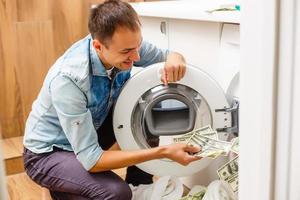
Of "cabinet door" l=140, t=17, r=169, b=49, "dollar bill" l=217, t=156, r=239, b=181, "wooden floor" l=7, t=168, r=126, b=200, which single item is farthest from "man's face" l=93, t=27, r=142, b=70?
"wooden floor" l=7, t=168, r=126, b=200

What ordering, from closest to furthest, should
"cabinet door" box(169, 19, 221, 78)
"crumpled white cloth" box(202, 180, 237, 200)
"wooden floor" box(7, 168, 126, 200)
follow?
1. "crumpled white cloth" box(202, 180, 237, 200)
2. "cabinet door" box(169, 19, 221, 78)
3. "wooden floor" box(7, 168, 126, 200)

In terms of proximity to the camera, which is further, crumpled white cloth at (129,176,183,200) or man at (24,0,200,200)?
crumpled white cloth at (129,176,183,200)

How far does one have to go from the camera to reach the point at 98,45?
1.39 metres

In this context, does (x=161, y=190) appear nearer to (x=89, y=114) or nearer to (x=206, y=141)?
(x=206, y=141)

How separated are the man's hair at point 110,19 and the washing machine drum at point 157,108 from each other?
0.21 m

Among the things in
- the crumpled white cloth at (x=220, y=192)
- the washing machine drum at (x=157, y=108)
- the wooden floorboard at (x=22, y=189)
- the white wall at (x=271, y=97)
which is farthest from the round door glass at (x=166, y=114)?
the white wall at (x=271, y=97)

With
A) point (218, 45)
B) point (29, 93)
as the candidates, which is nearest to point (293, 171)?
point (218, 45)

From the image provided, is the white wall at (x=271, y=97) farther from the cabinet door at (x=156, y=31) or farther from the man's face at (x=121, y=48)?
the cabinet door at (x=156, y=31)

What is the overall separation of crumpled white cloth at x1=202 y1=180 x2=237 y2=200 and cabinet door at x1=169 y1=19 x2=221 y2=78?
44cm

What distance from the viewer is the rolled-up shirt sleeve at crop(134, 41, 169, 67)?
1.65m

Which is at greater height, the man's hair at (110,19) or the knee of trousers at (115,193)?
the man's hair at (110,19)

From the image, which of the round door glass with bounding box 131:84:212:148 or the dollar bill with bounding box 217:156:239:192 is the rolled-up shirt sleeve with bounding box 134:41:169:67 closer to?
the round door glass with bounding box 131:84:212:148

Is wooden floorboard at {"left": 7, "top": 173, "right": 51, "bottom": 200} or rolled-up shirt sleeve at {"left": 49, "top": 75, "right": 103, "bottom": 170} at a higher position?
rolled-up shirt sleeve at {"left": 49, "top": 75, "right": 103, "bottom": 170}

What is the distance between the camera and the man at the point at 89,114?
4.41 feet
